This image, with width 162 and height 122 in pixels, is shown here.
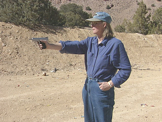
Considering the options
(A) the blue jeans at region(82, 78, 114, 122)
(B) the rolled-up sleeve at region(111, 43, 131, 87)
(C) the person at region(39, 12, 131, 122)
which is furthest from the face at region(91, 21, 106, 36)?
(A) the blue jeans at region(82, 78, 114, 122)

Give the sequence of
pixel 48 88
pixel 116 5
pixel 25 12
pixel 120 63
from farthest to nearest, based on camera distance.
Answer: pixel 116 5, pixel 25 12, pixel 48 88, pixel 120 63

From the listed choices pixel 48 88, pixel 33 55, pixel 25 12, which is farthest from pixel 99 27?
pixel 25 12

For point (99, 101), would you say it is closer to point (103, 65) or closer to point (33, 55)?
point (103, 65)

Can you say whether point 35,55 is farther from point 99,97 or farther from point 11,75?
point 99,97

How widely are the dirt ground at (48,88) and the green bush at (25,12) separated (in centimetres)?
54

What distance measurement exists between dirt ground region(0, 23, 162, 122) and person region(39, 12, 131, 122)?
78.6 inches

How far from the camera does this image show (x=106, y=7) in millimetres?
53000

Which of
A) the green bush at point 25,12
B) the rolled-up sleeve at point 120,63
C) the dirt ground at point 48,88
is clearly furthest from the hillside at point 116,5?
the rolled-up sleeve at point 120,63

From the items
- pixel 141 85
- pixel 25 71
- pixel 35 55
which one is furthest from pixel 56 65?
pixel 141 85

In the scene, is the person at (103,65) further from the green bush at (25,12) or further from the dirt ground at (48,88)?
the green bush at (25,12)

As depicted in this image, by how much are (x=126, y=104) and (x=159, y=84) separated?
2.98 metres

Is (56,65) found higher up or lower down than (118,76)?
lower down

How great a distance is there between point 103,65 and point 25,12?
11.0 meters

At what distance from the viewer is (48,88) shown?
21.8 ft
